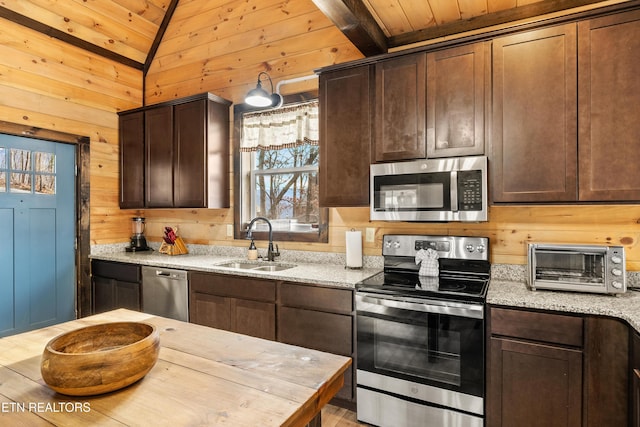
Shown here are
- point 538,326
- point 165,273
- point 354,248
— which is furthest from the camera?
point 165,273

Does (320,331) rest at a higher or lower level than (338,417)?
higher

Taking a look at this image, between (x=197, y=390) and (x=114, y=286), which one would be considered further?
(x=114, y=286)

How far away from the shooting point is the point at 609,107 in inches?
73.7

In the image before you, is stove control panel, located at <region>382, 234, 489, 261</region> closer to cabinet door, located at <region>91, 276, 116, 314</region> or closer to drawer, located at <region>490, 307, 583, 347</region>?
drawer, located at <region>490, 307, 583, 347</region>

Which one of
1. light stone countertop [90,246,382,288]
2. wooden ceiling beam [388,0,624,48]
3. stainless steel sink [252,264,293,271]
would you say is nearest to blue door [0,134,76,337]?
light stone countertop [90,246,382,288]

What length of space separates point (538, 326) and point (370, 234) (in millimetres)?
1317

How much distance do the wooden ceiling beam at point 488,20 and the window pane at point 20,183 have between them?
3313 mm

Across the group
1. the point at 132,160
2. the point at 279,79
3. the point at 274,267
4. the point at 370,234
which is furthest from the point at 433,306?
the point at 132,160

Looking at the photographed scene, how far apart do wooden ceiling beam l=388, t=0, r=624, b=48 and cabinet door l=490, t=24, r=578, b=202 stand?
505 millimetres

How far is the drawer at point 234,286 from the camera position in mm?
2568

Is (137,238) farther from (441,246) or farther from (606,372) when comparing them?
(606,372)

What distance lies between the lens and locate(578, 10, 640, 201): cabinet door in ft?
6.00

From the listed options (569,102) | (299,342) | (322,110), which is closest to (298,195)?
(322,110)

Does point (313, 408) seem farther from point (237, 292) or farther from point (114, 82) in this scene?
point (114, 82)
